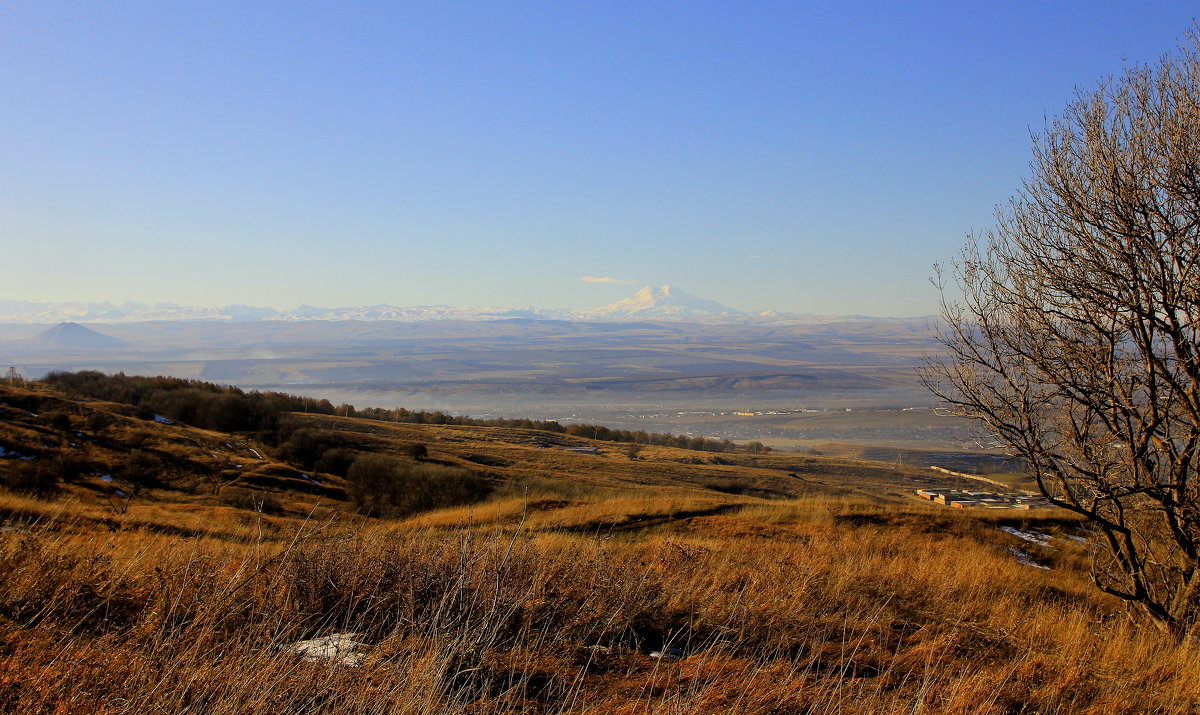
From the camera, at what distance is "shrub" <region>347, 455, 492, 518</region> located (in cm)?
2405

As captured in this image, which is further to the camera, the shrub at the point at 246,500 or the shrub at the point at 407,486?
the shrub at the point at 407,486

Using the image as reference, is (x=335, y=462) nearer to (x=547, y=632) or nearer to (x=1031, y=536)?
(x=1031, y=536)

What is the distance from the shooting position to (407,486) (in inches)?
1002

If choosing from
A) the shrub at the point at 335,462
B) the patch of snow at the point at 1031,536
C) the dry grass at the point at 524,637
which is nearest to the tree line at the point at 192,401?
the shrub at the point at 335,462

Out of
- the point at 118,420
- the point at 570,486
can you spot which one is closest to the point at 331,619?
the point at 570,486

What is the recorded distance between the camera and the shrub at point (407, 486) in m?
24.0

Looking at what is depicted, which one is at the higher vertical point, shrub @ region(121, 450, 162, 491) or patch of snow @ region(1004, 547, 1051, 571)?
patch of snow @ region(1004, 547, 1051, 571)

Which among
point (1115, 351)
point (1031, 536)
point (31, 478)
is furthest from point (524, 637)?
point (31, 478)

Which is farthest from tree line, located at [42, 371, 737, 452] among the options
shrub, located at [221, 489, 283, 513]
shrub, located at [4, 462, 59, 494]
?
shrub, located at [4, 462, 59, 494]

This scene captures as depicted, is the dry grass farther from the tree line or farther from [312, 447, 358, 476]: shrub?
the tree line

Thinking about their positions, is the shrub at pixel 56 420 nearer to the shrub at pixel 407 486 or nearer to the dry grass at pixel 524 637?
the shrub at pixel 407 486

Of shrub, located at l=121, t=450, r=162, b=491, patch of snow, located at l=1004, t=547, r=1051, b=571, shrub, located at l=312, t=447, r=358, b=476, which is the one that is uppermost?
patch of snow, located at l=1004, t=547, r=1051, b=571

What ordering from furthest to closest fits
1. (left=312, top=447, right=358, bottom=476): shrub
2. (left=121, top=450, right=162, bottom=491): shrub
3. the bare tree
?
(left=312, top=447, right=358, bottom=476): shrub < (left=121, top=450, right=162, bottom=491): shrub < the bare tree

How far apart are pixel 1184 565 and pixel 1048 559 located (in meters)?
6.74
